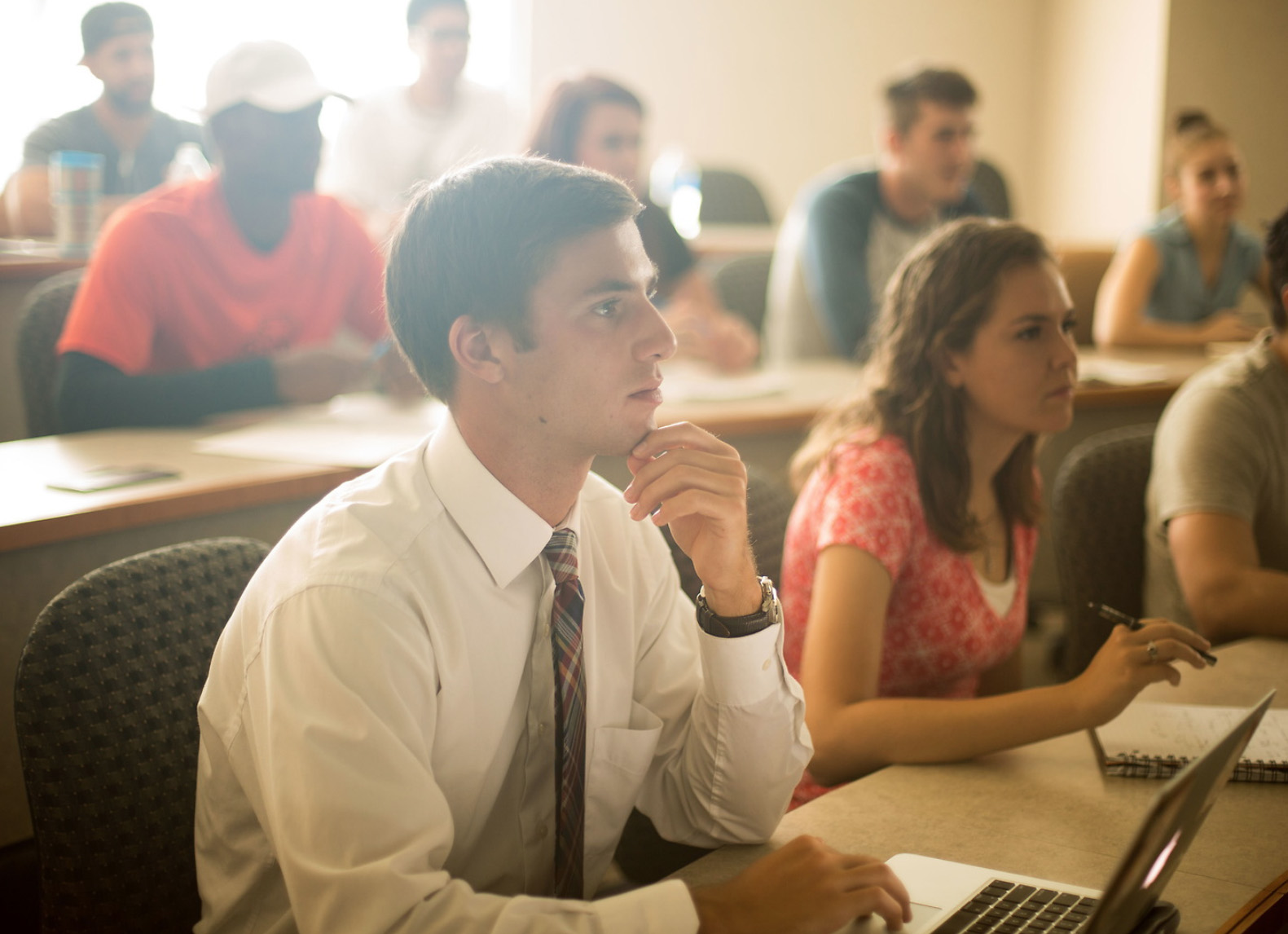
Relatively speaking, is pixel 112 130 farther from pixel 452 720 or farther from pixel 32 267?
pixel 452 720

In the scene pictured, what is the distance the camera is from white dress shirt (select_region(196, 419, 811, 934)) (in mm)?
878

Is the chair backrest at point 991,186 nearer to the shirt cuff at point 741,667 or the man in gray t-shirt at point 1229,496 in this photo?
the man in gray t-shirt at point 1229,496

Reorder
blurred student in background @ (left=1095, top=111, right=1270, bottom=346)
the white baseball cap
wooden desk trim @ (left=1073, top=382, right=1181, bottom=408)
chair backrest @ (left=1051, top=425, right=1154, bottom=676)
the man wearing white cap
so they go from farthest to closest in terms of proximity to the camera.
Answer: blurred student in background @ (left=1095, top=111, right=1270, bottom=346)
wooden desk trim @ (left=1073, top=382, right=1181, bottom=408)
the white baseball cap
the man wearing white cap
chair backrest @ (left=1051, top=425, right=1154, bottom=676)

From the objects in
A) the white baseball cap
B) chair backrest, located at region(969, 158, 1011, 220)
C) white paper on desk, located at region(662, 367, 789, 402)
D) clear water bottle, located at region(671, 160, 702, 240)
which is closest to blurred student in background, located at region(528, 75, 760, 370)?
white paper on desk, located at region(662, 367, 789, 402)

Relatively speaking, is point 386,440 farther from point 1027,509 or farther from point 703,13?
point 703,13

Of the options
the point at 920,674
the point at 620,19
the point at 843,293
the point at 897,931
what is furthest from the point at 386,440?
the point at 620,19

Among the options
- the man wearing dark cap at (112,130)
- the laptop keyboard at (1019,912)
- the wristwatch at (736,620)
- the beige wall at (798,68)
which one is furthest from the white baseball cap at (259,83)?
the beige wall at (798,68)

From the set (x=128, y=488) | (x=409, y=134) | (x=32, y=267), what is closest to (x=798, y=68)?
(x=409, y=134)

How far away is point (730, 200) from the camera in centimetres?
564

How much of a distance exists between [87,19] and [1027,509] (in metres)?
3.32

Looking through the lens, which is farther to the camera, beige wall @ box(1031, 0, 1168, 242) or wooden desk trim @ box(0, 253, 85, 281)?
beige wall @ box(1031, 0, 1168, 242)

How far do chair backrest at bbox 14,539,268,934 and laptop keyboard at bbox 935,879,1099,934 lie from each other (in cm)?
72

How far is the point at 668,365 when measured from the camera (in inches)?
122

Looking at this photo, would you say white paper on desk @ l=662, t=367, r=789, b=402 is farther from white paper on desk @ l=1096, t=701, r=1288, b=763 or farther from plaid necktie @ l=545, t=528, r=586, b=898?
plaid necktie @ l=545, t=528, r=586, b=898
